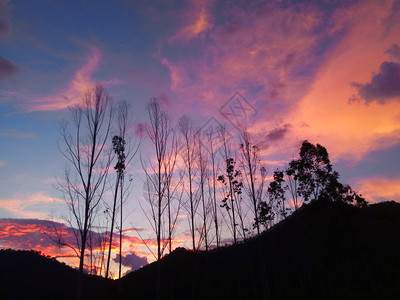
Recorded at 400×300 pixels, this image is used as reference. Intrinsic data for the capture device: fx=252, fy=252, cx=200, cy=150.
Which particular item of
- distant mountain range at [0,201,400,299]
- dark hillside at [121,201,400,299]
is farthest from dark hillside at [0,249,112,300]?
dark hillside at [121,201,400,299]

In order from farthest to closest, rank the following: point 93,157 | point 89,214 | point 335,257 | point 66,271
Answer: point 66,271 < point 335,257 < point 93,157 < point 89,214

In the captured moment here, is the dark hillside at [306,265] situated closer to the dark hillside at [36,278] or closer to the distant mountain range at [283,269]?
the distant mountain range at [283,269]

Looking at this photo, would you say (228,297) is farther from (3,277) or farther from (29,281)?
(3,277)

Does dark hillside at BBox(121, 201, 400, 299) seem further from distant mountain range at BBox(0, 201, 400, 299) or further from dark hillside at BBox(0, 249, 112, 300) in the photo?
dark hillside at BBox(0, 249, 112, 300)

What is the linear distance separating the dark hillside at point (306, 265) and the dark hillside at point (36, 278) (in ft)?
18.7

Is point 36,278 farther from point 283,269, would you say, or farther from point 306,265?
point 306,265

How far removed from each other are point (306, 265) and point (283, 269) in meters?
4.24

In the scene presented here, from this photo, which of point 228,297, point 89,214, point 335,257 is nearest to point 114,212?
point 89,214

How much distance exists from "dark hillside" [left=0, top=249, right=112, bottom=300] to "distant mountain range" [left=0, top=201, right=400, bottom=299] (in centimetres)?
11

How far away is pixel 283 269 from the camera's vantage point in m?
32.7

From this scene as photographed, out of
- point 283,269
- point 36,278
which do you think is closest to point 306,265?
point 283,269

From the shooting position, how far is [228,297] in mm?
29156

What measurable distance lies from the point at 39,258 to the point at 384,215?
189ft

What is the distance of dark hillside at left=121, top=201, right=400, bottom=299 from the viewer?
25234mm
